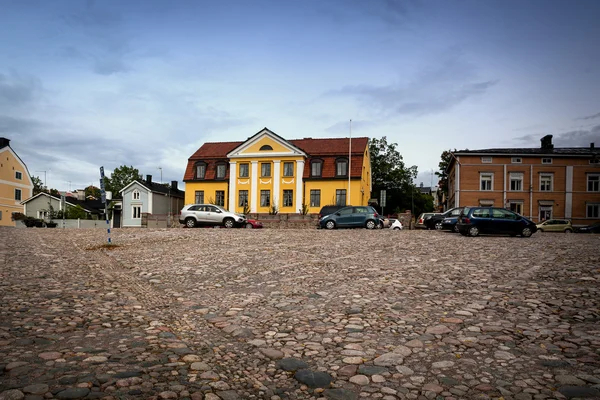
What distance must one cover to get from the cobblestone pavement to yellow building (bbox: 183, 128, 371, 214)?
37.3 m

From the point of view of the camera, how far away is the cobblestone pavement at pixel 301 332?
133 inches

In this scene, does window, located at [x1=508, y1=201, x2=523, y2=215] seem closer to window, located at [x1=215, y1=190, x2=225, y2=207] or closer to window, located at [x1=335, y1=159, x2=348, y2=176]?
window, located at [x1=335, y1=159, x2=348, y2=176]

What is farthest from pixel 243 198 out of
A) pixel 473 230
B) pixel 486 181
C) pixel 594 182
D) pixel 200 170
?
pixel 594 182

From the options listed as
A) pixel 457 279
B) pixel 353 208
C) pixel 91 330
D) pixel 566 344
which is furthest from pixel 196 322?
pixel 353 208

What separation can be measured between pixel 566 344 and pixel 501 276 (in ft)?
13.1

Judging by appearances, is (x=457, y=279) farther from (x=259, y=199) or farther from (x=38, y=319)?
(x=259, y=199)

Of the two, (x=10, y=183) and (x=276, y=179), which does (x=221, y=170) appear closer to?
(x=276, y=179)

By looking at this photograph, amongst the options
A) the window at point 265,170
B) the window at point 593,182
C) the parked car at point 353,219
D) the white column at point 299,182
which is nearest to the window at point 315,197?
the white column at point 299,182

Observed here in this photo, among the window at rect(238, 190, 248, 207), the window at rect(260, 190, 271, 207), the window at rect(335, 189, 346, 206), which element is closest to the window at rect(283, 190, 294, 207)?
the window at rect(260, 190, 271, 207)

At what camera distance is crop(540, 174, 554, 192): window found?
48062 mm

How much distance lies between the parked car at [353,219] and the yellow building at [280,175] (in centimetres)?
1690

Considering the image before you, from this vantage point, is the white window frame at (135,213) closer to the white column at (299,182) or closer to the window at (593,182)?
the white column at (299,182)

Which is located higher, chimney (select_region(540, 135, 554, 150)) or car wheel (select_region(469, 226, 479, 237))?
chimney (select_region(540, 135, 554, 150))

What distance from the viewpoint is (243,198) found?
4922cm
